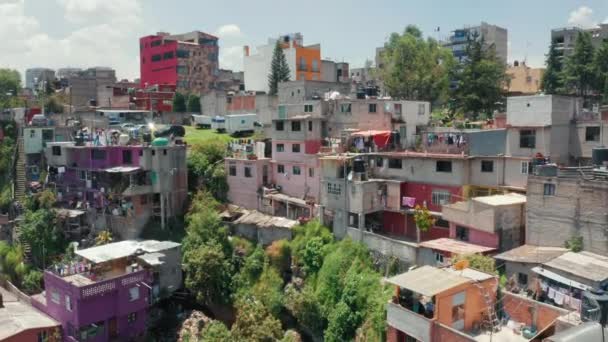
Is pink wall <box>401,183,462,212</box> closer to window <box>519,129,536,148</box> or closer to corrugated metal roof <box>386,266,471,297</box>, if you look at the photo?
window <box>519,129,536,148</box>

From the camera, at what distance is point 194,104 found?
66.9 meters

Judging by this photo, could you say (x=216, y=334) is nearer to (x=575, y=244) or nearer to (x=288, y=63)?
(x=575, y=244)

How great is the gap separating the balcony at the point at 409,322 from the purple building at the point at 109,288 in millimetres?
16068

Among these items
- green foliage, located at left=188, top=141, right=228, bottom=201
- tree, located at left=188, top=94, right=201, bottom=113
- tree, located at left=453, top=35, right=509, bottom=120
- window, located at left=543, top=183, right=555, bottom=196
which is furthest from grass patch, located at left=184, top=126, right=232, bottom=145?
window, located at left=543, top=183, right=555, bottom=196

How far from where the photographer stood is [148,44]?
80.6m

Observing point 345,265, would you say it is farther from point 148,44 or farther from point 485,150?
point 148,44

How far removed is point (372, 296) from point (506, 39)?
229 ft

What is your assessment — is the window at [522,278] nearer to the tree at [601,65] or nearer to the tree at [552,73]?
the tree at [601,65]

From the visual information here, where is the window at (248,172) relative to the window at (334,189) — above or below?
above

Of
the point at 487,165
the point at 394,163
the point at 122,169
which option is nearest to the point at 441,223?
the point at 487,165

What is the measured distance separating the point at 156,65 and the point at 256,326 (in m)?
58.8

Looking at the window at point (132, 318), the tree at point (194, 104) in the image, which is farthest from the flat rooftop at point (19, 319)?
the tree at point (194, 104)

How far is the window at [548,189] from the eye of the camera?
84.8ft

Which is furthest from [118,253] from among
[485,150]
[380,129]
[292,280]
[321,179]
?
[485,150]
